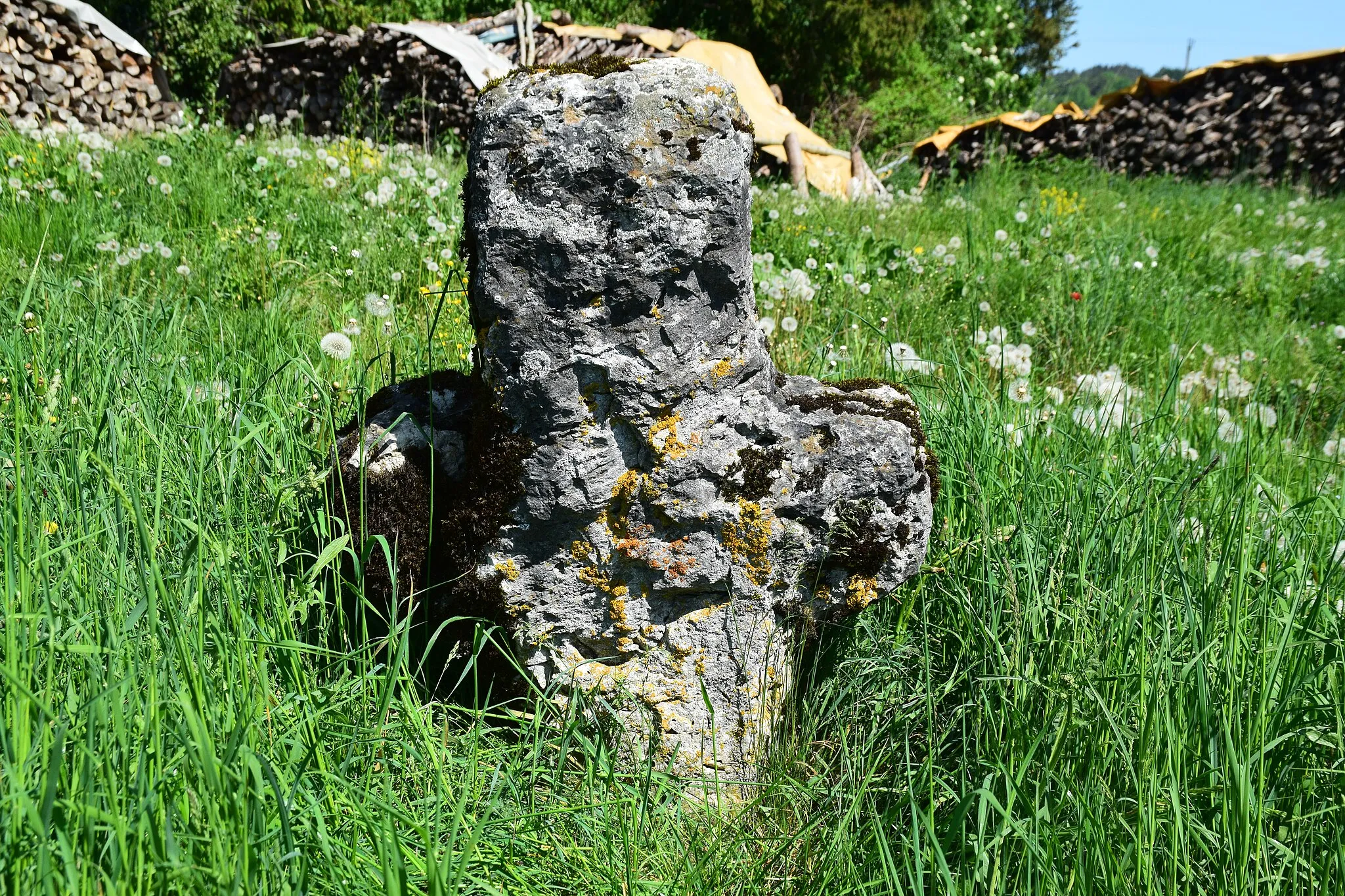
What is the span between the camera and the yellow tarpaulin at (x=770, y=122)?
1054 cm

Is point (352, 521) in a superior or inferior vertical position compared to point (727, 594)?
superior

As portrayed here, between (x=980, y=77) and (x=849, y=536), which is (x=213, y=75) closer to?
(x=849, y=536)

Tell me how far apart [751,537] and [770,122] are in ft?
32.9

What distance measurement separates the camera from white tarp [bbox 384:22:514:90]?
979 cm

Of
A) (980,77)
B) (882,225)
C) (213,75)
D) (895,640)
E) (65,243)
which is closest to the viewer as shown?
(895,640)

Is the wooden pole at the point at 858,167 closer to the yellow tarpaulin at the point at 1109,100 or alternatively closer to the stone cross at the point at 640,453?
the yellow tarpaulin at the point at 1109,100

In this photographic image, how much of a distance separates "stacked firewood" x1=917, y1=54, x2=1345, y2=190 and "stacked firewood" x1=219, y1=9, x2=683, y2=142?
538 cm

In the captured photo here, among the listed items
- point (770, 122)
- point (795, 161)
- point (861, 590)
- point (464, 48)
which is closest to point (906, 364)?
point (861, 590)

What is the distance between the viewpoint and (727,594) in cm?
220

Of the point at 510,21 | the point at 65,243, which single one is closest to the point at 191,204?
the point at 65,243

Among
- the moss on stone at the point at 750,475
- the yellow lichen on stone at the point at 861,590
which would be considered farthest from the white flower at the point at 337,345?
the yellow lichen on stone at the point at 861,590

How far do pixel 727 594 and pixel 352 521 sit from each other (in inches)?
37.0

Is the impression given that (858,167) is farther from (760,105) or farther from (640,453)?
(640,453)

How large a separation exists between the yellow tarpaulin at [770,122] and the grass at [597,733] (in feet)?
24.6
